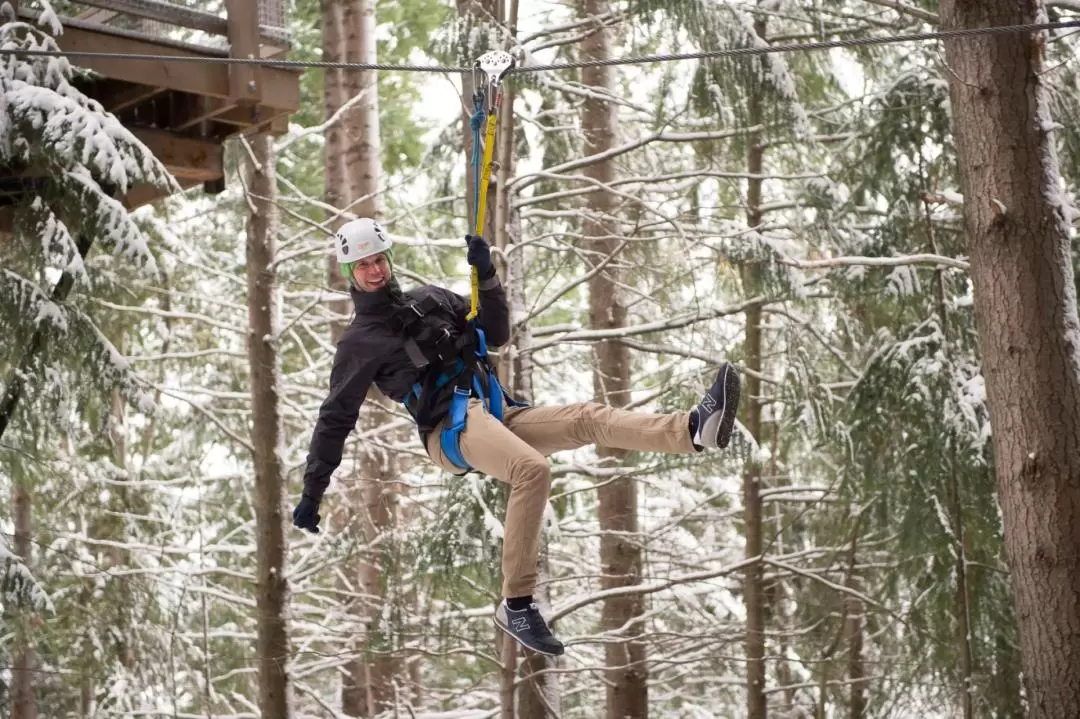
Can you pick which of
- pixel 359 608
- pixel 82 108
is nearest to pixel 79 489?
pixel 359 608

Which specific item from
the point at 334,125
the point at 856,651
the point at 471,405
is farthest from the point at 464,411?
the point at 856,651

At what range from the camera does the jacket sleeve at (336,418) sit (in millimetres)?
5629

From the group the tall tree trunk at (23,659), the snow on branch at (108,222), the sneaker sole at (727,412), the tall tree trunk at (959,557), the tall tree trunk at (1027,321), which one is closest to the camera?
the sneaker sole at (727,412)

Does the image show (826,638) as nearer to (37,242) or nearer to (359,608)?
(359,608)

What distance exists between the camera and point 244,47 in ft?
25.9

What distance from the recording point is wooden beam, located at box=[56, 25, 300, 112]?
7.49 m

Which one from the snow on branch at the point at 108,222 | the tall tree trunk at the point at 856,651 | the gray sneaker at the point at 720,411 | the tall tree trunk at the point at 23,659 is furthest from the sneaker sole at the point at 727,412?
the tall tree trunk at the point at 23,659

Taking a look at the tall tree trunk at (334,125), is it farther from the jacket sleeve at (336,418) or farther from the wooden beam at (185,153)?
the jacket sleeve at (336,418)

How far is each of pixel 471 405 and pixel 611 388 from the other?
6.02 metres

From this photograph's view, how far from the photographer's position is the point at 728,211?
13.4 m

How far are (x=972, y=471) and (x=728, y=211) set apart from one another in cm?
518

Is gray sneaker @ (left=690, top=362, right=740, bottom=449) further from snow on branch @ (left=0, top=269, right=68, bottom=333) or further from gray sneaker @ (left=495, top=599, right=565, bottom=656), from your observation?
snow on branch @ (left=0, top=269, right=68, bottom=333)

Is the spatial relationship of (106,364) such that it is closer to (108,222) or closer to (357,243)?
(108,222)

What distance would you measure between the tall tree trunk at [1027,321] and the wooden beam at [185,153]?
463 cm
